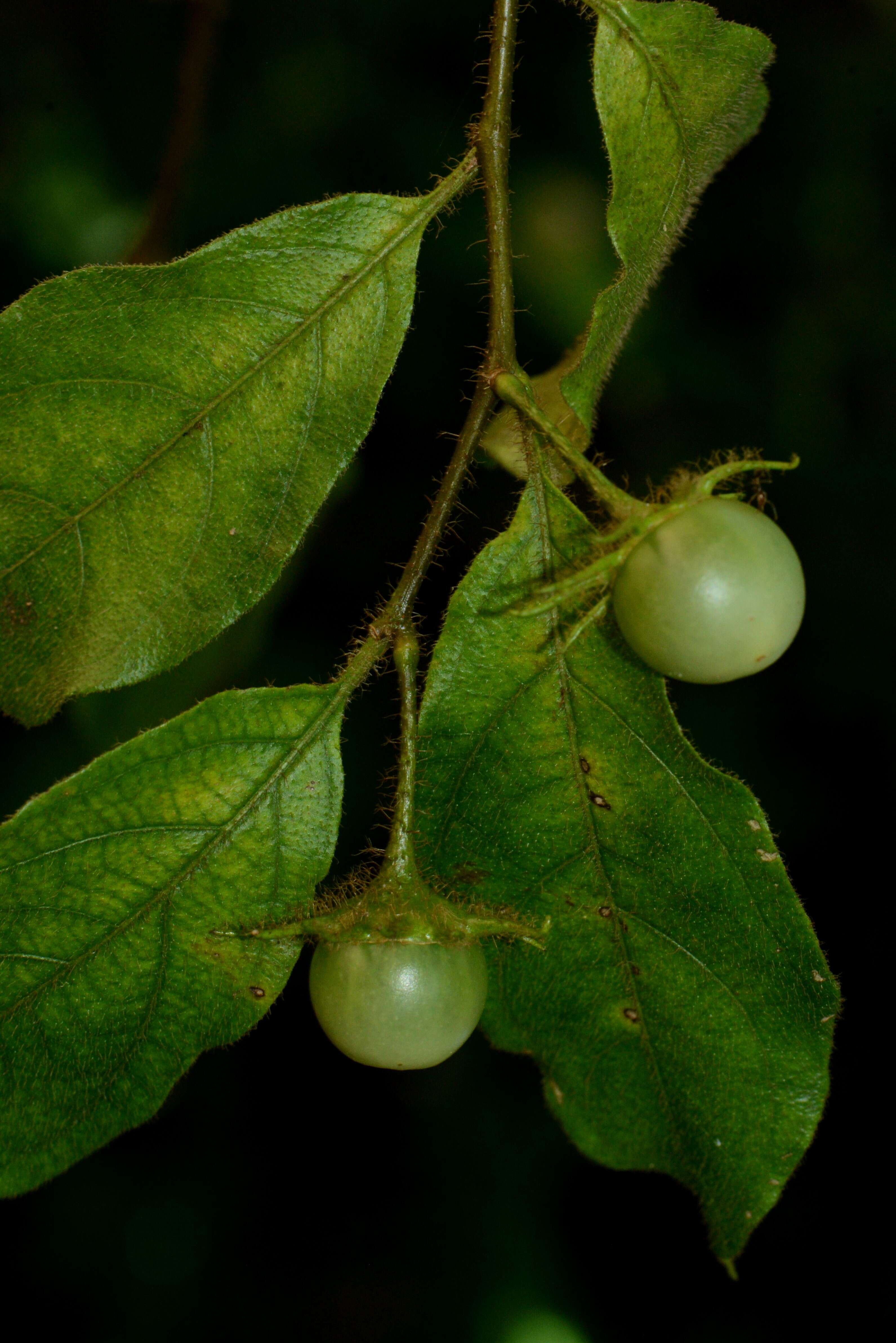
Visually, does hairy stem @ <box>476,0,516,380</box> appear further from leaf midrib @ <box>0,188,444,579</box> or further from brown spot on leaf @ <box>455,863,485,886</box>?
brown spot on leaf @ <box>455,863,485,886</box>

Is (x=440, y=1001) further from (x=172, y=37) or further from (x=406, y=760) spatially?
(x=172, y=37)

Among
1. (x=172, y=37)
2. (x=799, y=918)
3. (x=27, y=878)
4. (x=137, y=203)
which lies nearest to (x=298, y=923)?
(x=27, y=878)

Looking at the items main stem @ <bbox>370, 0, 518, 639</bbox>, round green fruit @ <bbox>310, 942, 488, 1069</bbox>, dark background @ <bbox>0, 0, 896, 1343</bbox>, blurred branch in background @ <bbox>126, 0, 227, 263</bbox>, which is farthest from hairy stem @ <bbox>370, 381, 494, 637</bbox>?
blurred branch in background @ <bbox>126, 0, 227, 263</bbox>

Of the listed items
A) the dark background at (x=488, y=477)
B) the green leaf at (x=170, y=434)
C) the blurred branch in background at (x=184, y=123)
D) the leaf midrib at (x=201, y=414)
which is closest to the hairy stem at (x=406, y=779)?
the green leaf at (x=170, y=434)

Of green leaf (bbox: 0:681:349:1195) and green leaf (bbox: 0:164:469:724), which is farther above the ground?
green leaf (bbox: 0:164:469:724)

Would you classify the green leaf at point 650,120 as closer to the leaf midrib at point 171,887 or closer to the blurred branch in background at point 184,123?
the leaf midrib at point 171,887

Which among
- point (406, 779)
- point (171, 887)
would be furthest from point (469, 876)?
point (171, 887)

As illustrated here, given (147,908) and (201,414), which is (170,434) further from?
(147,908)
